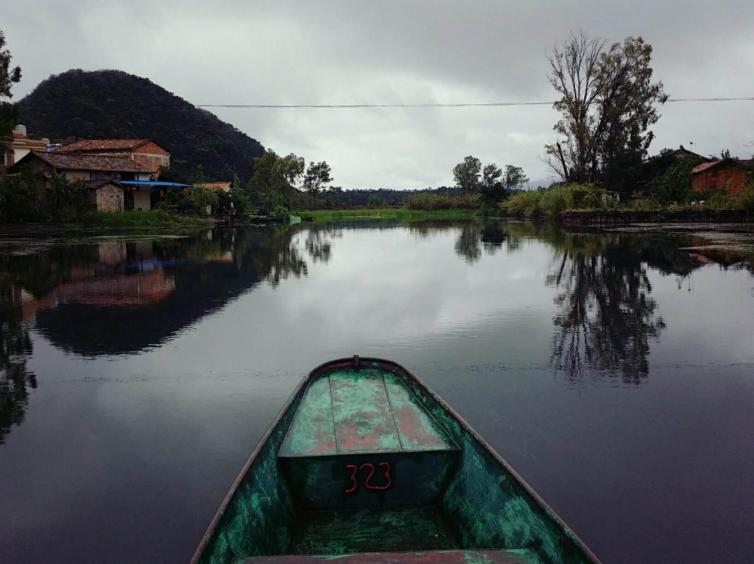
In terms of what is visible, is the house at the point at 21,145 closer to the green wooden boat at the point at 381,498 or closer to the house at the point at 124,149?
the house at the point at 124,149

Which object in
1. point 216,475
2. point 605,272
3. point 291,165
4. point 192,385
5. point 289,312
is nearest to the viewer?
point 216,475

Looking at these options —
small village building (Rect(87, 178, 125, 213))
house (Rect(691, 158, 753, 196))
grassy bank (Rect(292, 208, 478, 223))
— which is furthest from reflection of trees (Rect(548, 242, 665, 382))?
grassy bank (Rect(292, 208, 478, 223))

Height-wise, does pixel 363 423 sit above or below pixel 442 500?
above

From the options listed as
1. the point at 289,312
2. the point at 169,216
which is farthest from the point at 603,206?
the point at 289,312

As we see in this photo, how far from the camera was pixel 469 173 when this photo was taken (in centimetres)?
9862

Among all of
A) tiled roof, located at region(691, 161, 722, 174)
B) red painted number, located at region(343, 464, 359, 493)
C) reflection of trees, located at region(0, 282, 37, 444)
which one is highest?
tiled roof, located at region(691, 161, 722, 174)

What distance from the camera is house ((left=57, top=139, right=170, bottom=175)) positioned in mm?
56759

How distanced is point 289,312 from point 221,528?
866cm

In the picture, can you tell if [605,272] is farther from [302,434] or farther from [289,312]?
[302,434]

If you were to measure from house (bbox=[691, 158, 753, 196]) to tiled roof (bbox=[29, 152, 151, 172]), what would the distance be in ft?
153

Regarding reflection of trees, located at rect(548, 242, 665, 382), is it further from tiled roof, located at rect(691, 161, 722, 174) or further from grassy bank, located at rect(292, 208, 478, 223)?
grassy bank, located at rect(292, 208, 478, 223)

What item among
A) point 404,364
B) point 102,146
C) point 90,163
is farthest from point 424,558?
point 102,146

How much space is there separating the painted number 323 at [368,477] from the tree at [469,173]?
9724cm

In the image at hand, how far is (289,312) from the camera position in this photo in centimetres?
1129
